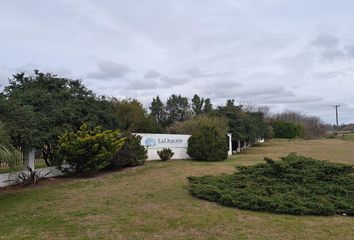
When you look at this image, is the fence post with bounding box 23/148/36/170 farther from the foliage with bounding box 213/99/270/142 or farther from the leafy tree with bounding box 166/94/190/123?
the leafy tree with bounding box 166/94/190/123

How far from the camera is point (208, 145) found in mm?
20875

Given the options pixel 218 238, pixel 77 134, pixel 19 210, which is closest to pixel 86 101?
pixel 77 134

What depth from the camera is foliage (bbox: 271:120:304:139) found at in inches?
2378

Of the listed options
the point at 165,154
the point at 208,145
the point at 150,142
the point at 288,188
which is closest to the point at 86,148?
the point at 288,188

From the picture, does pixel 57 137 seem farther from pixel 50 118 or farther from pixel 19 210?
pixel 19 210

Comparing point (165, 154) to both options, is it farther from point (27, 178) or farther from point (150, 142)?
point (27, 178)

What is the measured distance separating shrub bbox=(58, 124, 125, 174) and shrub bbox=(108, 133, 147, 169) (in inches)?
55.1

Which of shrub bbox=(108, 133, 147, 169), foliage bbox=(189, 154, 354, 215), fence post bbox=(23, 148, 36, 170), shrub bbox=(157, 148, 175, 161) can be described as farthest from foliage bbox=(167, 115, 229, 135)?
foliage bbox=(189, 154, 354, 215)

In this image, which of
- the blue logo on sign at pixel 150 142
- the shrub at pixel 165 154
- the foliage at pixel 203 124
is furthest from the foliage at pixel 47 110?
the foliage at pixel 203 124

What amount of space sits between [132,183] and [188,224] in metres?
5.38

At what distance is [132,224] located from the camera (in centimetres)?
634

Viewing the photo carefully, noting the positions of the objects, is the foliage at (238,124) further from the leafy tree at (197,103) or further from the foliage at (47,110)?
the leafy tree at (197,103)

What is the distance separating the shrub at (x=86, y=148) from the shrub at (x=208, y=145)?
835cm

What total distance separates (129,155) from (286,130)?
50029mm
